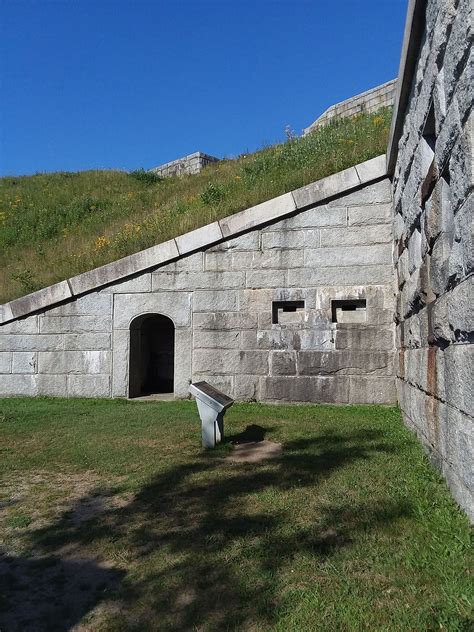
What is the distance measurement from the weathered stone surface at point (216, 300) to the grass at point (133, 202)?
138 centimetres

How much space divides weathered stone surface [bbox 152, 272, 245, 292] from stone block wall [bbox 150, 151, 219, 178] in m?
11.4

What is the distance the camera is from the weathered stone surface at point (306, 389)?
27.1 feet

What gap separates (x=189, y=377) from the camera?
29.7 feet

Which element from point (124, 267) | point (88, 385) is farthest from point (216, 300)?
point (88, 385)

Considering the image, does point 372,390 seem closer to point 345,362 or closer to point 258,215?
point 345,362

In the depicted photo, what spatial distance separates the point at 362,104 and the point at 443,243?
48.4ft

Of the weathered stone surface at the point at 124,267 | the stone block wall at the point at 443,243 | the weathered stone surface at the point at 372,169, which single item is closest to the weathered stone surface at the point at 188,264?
the weathered stone surface at the point at 124,267

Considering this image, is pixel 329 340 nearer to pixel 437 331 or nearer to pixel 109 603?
pixel 437 331

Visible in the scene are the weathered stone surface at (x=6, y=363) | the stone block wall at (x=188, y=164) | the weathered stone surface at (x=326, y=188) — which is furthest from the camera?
the stone block wall at (x=188, y=164)

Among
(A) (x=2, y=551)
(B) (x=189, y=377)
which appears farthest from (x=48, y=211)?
(A) (x=2, y=551)

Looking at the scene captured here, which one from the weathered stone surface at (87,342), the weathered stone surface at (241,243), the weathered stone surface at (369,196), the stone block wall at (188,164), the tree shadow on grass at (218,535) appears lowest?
the tree shadow on grass at (218,535)

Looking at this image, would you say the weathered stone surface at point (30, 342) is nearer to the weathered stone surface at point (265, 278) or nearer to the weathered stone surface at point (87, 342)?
the weathered stone surface at point (87, 342)

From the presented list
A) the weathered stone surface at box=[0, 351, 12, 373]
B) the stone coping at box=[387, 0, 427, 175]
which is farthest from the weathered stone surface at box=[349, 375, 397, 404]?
the weathered stone surface at box=[0, 351, 12, 373]

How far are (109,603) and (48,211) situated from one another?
17.2 meters
